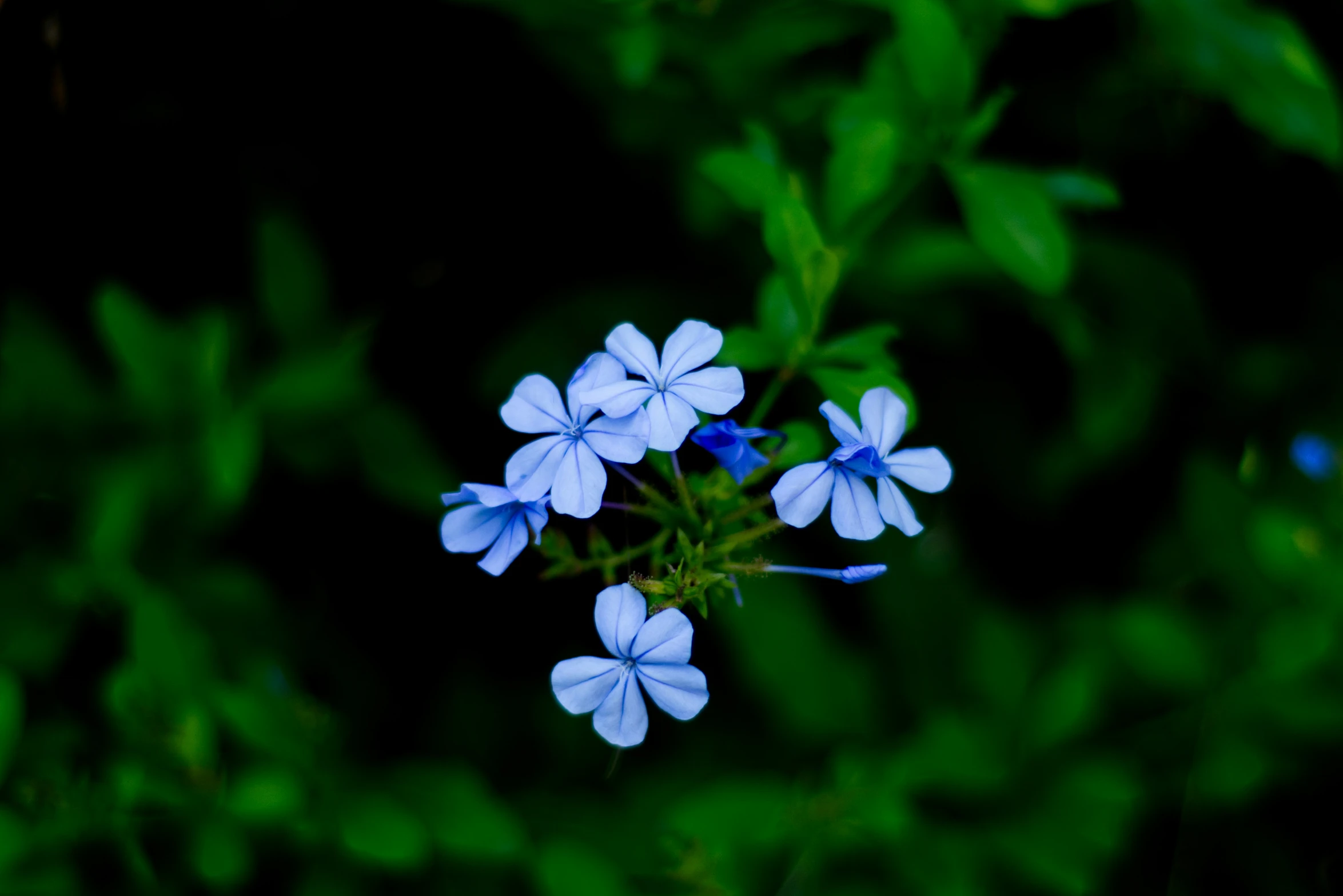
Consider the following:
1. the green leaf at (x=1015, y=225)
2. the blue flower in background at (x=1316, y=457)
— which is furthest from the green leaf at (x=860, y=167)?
the blue flower in background at (x=1316, y=457)

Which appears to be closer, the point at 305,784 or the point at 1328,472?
the point at 305,784

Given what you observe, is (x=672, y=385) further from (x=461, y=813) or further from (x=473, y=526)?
(x=461, y=813)

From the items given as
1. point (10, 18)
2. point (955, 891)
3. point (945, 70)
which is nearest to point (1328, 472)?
point (955, 891)

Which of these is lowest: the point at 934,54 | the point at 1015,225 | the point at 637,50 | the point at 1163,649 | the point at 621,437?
the point at 621,437

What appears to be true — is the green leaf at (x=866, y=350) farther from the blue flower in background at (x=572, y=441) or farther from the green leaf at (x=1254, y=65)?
the green leaf at (x=1254, y=65)

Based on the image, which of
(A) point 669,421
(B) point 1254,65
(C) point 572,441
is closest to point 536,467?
(C) point 572,441

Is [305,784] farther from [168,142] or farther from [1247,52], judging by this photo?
[1247,52]
